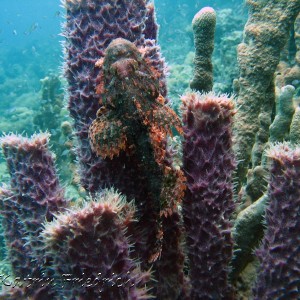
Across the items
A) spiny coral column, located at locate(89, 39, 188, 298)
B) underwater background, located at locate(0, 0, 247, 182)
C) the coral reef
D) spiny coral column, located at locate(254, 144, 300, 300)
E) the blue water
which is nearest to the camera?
spiny coral column, located at locate(254, 144, 300, 300)

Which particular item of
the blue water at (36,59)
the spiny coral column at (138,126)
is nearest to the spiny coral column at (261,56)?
the spiny coral column at (138,126)

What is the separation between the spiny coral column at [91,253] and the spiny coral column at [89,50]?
77cm

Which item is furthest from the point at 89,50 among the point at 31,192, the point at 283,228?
the point at 283,228

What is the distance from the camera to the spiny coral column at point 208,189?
2506 mm

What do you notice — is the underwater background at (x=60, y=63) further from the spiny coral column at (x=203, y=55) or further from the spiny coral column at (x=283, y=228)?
the spiny coral column at (x=283, y=228)

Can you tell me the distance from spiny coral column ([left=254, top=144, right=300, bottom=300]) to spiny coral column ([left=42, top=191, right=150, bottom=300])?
1.14m

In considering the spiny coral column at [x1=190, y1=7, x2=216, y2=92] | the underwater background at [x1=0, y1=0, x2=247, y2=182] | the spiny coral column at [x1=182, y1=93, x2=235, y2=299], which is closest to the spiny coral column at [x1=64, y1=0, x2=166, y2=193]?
the spiny coral column at [x1=182, y1=93, x2=235, y2=299]

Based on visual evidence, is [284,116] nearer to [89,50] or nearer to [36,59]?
[89,50]

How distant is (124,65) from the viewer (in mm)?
2504

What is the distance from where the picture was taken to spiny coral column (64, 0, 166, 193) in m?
2.78

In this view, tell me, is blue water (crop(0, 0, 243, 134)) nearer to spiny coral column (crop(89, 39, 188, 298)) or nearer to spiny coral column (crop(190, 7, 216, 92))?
spiny coral column (crop(190, 7, 216, 92))

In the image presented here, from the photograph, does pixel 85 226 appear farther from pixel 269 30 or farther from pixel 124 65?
pixel 269 30

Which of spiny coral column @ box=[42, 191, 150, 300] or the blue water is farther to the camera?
the blue water

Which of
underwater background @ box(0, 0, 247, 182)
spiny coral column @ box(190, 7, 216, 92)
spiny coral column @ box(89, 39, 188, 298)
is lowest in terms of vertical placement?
spiny coral column @ box(89, 39, 188, 298)
